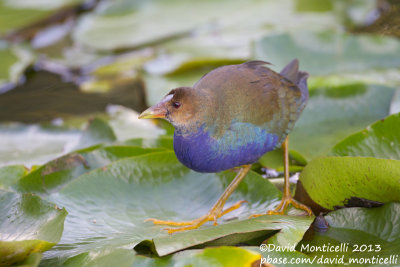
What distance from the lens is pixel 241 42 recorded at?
3639mm

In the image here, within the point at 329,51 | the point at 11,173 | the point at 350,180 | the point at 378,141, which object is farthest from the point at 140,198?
the point at 329,51

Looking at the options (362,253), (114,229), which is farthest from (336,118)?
(114,229)

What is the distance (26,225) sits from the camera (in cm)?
151

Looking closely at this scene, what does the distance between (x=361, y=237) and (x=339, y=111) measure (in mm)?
1001

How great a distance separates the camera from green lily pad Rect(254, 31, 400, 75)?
2.91m

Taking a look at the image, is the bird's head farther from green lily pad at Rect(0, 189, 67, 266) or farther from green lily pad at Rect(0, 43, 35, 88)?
green lily pad at Rect(0, 43, 35, 88)

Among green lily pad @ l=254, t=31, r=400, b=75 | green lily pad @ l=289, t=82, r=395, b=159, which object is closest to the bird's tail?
green lily pad @ l=289, t=82, r=395, b=159

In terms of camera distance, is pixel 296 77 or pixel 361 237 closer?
pixel 361 237

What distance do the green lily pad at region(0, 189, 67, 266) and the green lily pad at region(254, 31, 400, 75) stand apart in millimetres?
1695

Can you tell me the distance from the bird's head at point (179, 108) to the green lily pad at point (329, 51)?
4.53 ft

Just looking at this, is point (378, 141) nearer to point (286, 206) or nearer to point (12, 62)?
point (286, 206)

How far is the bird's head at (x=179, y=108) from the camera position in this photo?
1.57 metres

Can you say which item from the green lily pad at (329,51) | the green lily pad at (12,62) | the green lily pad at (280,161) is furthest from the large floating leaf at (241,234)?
the green lily pad at (12,62)

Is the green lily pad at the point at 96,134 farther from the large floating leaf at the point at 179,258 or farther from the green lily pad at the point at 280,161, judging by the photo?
the large floating leaf at the point at 179,258
